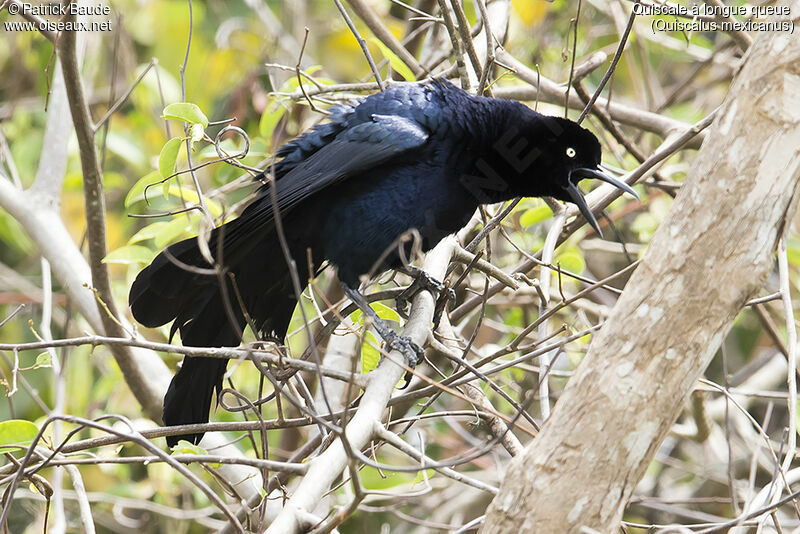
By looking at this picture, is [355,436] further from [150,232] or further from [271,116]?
[271,116]

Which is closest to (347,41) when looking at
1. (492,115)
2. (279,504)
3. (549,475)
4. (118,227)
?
(118,227)

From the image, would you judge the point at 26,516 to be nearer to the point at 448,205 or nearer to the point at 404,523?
the point at 404,523

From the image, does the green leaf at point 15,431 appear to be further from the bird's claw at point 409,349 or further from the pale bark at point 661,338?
the pale bark at point 661,338

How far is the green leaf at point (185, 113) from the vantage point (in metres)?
2.87

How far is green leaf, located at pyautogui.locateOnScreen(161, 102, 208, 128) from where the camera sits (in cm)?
287

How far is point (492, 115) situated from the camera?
11.2 feet

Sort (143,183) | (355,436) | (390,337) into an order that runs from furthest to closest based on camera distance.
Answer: (143,183)
(390,337)
(355,436)

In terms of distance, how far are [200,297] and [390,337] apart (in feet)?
2.59

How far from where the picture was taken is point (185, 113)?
2.90 metres

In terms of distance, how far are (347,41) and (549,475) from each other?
4.94 m

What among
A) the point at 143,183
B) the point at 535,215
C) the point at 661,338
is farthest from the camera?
the point at 535,215

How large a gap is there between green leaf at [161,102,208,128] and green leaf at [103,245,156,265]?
27.1 inches
